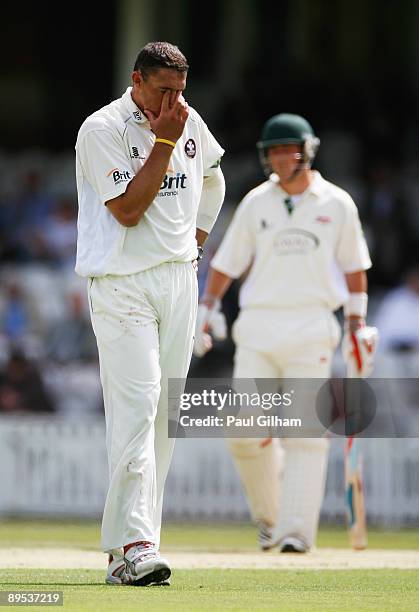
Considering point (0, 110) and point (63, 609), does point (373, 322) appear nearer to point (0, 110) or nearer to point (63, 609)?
point (0, 110)

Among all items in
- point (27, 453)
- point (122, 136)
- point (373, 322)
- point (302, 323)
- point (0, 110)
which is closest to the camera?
point (122, 136)

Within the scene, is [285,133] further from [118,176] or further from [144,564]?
[144,564]

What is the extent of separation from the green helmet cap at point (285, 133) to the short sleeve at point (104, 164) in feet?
9.40

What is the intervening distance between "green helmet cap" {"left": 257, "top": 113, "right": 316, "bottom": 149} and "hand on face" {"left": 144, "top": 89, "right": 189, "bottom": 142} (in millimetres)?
2817

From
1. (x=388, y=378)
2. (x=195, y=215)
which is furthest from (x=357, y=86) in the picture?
(x=195, y=215)

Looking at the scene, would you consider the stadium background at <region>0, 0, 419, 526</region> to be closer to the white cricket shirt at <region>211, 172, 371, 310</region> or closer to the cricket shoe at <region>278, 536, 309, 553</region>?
the white cricket shirt at <region>211, 172, 371, 310</region>

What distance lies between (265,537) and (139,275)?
314cm

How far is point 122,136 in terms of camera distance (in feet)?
19.9

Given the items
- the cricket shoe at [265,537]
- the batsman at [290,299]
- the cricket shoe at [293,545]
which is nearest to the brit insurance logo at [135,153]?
the batsman at [290,299]

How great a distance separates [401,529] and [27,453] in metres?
3.04

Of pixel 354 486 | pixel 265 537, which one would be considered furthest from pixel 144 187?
pixel 354 486

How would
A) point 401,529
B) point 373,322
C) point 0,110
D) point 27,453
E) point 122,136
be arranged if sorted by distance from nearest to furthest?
point 122,136 → point 401,529 → point 27,453 → point 373,322 → point 0,110

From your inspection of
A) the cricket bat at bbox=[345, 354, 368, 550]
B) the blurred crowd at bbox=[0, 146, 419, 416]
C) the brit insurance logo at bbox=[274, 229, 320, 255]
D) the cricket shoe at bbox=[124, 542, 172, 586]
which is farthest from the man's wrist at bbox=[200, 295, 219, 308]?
the blurred crowd at bbox=[0, 146, 419, 416]

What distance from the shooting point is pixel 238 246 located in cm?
893
